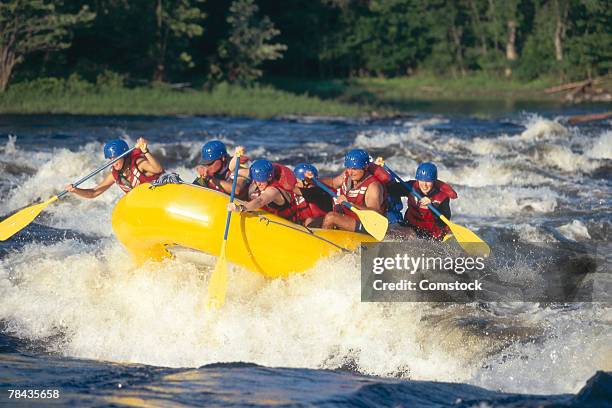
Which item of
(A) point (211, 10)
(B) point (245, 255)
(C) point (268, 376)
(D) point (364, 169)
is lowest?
(C) point (268, 376)

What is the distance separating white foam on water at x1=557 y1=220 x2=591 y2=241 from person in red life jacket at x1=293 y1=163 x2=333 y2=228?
12.3 feet

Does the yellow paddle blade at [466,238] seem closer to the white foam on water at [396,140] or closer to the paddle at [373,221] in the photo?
the paddle at [373,221]

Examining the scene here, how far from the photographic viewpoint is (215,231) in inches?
310

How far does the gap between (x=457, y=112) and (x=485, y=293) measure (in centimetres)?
2184

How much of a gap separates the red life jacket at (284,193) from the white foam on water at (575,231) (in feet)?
14.1

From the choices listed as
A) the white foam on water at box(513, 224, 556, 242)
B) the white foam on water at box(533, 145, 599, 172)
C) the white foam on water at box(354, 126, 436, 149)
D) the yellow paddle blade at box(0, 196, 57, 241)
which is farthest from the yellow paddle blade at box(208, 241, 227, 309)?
the white foam on water at box(354, 126, 436, 149)

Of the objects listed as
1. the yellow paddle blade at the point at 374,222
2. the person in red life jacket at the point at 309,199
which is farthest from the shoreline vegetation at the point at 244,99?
the yellow paddle blade at the point at 374,222

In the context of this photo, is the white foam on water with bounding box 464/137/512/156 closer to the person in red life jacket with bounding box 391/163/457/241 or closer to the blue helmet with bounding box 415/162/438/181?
the person in red life jacket with bounding box 391/163/457/241

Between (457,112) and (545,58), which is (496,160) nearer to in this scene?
(457,112)

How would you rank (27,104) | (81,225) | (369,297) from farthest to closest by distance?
(27,104) < (81,225) < (369,297)

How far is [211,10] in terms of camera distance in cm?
3788

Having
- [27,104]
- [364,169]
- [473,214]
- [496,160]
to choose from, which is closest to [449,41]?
[27,104]

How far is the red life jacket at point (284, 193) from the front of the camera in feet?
27.8

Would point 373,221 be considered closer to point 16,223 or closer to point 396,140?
point 16,223
